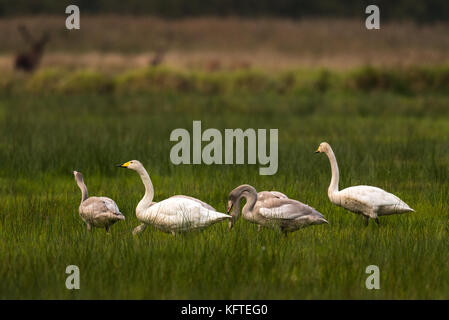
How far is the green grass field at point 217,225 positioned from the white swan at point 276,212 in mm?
174

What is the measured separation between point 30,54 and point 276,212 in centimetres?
3340

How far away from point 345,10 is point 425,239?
36.1 m

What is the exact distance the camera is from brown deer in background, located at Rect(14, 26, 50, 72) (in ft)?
128

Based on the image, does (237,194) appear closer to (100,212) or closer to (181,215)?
(181,215)

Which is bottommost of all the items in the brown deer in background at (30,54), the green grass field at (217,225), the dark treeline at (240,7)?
the green grass field at (217,225)

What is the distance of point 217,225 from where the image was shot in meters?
8.95

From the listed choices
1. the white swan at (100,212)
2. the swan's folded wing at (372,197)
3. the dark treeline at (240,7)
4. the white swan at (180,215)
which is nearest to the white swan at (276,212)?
the white swan at (180,215)

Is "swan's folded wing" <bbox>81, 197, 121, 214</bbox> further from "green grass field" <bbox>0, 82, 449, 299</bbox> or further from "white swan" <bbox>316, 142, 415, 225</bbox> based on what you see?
"white swan" <bbox>316, 142, 415, 225</bbox>

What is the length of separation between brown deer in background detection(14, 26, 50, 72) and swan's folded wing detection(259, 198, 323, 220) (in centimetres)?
3255

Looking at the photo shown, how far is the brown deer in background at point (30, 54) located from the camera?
39.1m

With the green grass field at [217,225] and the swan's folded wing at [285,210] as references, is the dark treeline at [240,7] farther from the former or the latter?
the swan's folded wing at [285,210]

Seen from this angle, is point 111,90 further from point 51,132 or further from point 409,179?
point 409,179

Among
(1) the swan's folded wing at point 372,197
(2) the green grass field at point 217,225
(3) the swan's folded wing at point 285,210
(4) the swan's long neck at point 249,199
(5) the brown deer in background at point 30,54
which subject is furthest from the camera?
(5) the brown deer in background at point 30,54

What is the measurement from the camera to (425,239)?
8305mm
